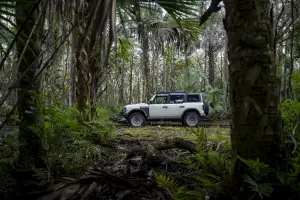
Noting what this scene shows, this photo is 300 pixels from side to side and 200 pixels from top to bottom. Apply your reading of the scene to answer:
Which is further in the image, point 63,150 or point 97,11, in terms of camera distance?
point 63,150

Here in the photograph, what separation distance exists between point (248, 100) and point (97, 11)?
2.98 ft

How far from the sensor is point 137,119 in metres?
12.0

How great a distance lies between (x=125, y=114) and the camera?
38.9 ft

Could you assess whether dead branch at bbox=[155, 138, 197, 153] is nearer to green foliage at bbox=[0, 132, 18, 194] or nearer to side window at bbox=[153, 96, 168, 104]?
green foliage at bbox=[0, 132, 18, 194]

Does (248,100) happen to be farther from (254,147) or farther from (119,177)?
(119,177)

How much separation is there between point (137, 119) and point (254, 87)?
10595mm

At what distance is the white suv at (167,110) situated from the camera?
38.8 feet

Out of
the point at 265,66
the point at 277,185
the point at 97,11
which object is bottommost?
the point at 277,185

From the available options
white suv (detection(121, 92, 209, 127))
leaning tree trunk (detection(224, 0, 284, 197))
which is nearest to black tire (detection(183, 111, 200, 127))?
white suv (detection(121, 92, 209, 127))

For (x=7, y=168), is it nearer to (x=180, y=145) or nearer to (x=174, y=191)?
(x=174, y=191)

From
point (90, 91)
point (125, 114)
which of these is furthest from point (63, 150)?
point (125, 114)

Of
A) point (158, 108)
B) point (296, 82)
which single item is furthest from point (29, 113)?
point (158, 108)

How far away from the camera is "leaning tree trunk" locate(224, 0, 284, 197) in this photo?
4.75ft

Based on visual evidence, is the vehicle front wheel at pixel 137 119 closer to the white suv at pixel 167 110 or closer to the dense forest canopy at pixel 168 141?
the white suv at pixel 167 110
